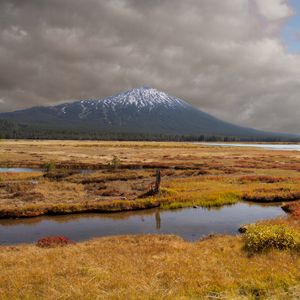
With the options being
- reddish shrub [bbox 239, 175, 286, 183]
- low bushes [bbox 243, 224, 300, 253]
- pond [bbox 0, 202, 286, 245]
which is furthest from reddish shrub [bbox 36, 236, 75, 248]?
reddish shrub [bbox 239, 175, 286, 183]

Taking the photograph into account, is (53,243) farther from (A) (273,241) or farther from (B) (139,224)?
(A) (273,241)

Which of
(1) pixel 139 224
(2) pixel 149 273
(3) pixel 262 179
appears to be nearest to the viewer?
(2) pixel 149 273

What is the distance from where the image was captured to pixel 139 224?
31.3 metres

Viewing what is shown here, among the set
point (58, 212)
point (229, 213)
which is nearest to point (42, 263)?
point (58, 212)

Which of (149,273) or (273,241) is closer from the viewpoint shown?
(149,273)

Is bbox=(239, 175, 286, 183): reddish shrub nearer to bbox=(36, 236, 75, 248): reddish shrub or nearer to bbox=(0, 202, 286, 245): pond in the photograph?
bbox=(0, 202, 286, 245): pond

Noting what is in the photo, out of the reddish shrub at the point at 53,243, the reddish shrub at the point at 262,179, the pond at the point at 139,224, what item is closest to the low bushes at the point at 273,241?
the pond at the point at 139,224

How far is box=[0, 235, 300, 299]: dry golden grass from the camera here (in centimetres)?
1320

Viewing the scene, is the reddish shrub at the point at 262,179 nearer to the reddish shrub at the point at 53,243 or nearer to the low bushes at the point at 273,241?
the low bushes at the point at 273,241

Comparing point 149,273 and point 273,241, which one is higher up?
point 273,241

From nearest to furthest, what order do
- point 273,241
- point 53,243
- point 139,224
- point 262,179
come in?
point 273,241 < point 53,243 < point 139,224 < point 262,179

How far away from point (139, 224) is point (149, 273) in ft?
52.1

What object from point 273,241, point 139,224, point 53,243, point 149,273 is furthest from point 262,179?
point 149,273

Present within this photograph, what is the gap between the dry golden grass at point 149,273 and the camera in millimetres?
13195
